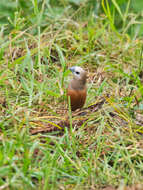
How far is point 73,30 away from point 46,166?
→ 2803 mm

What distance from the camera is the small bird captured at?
139 inches

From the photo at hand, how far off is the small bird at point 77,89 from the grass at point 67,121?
10cm

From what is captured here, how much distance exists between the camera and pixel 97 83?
159 inches

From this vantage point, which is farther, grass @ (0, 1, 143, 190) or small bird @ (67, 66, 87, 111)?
small bird @ (67, 66, 87, 111)

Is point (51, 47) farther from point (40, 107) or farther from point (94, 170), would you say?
point (94, 170)

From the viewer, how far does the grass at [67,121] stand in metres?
2.56

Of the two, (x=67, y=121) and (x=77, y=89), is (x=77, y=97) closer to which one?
(x=77, y=89)

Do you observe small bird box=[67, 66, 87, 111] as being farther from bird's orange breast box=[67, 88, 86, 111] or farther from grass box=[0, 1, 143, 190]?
grass box=[0, 1, 143, 190]

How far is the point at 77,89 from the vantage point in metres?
3.54

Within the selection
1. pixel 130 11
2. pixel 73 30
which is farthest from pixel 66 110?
pixel 130 11

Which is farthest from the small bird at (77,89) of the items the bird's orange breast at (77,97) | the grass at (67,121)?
the grass at (67,121)

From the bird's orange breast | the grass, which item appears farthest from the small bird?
the grass

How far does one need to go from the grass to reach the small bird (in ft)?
0.34

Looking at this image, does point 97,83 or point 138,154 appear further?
point 97,83
